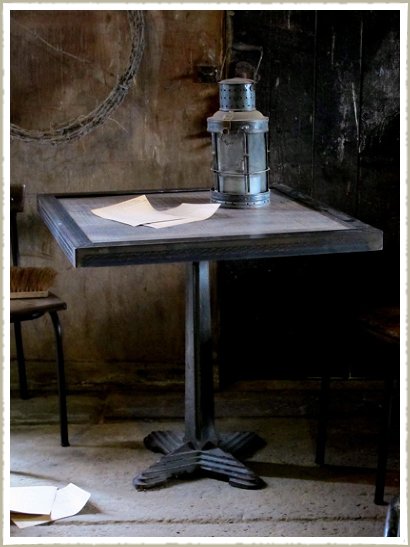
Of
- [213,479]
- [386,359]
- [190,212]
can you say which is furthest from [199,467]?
[190,212]

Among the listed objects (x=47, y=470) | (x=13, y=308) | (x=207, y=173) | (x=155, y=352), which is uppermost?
(x=207, y=173)

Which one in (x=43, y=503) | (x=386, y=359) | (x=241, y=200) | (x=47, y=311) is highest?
(x=241, y=200)

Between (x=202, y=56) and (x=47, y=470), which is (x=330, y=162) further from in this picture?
(x=47, y=470)

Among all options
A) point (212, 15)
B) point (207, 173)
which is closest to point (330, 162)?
point (207, 173)

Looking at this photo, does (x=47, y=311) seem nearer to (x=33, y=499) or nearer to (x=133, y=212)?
(x=133, y=212)

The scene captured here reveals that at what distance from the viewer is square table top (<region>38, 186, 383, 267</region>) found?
271 cm

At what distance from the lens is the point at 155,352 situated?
4.24 m

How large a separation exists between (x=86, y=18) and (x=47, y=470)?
5.82 ft

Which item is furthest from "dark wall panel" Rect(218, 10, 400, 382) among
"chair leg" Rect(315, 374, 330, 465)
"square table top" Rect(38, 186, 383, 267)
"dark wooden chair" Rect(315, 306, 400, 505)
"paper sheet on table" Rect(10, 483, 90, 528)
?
"paper sheet on table" Rect(10, 483, 90, 528)

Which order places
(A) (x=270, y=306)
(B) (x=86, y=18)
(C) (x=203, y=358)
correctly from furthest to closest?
1. (A) (x=270, y=306)
2. (B) (x=86, y=18)
3. (C) (x=203, y=358)

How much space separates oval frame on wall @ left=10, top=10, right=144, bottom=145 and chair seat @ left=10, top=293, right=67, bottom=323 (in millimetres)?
732

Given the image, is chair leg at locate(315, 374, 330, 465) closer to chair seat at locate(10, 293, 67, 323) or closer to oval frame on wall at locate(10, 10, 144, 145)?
chair seat at locate(10, 293, 67, 323)

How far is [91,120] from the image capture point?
13.0 feet

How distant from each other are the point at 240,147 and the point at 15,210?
1.16m
